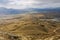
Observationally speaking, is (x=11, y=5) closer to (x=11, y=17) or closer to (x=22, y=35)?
(x=11, y=17)

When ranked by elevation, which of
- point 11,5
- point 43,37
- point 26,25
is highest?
point 11,5

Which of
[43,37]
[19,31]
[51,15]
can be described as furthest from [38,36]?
[51,15]

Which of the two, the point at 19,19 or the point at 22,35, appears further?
the point at 19,19

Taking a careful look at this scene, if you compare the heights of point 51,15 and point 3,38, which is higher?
point 51,15

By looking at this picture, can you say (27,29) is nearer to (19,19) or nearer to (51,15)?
(19,19)

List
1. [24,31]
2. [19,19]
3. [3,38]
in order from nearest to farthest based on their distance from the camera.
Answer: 1. [3,38]
2. [24,31]
3. [19,19]

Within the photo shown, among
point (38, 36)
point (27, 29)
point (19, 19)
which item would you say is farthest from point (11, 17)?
point (38, 36)

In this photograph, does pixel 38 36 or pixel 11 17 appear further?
pixel 11 17

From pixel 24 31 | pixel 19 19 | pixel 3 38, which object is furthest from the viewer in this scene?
pixel 19 19

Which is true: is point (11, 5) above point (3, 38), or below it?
above
